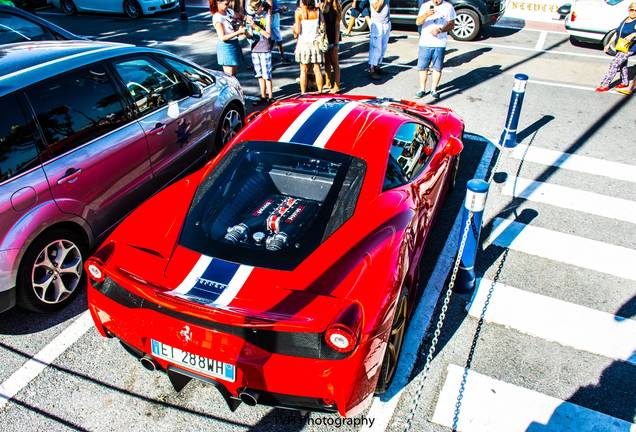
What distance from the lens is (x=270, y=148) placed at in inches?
143

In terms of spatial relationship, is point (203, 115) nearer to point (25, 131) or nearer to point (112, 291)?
point (25, 131)

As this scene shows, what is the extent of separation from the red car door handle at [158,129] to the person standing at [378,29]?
16.5 feet

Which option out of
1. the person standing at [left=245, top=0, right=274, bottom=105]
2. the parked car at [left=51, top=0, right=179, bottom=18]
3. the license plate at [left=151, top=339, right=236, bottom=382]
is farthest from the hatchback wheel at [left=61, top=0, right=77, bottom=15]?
the license plate at [left=151, top=339, right=236, bottom=382]

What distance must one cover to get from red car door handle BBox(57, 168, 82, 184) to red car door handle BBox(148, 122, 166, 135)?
0.93 metres

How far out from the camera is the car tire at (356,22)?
1205 cm

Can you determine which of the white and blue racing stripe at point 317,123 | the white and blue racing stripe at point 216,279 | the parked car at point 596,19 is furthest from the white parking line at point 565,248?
the parked car at point 596,19

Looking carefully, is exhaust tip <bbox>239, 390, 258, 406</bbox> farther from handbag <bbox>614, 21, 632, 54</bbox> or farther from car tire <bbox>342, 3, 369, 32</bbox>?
car tire <bbox>342, 3, 369, 32</bbox>

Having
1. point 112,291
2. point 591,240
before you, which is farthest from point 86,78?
point 591,240

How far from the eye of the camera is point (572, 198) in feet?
18.0

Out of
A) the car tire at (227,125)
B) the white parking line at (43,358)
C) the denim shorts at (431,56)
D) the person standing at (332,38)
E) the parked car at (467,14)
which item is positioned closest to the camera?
the white parking line at (43,358)

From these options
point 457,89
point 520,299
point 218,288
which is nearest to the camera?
point 218,288

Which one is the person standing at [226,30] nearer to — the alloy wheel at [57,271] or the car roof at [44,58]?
the car roof at [44,58]

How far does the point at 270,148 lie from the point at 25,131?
6.29ft

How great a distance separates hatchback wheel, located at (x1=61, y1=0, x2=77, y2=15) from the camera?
1567 cm
